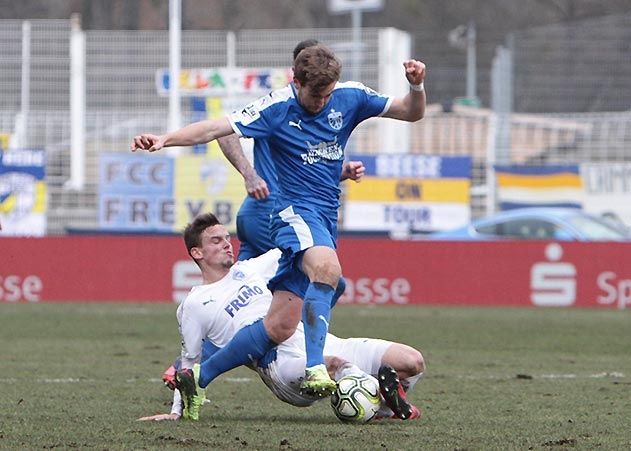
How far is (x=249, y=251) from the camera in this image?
388 inches

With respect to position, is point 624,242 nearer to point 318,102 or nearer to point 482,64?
point 318,102

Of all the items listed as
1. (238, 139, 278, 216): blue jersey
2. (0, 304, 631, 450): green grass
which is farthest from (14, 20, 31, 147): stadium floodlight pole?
(238, 139, 278, 216): blue jersey

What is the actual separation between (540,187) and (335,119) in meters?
17.3

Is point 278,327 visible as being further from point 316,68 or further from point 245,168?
point 245,168

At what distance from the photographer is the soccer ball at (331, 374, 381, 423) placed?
7.88m

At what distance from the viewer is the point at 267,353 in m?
8.30

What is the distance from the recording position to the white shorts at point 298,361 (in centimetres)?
825

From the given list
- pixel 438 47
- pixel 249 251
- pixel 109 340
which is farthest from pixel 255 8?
pixel 249 251

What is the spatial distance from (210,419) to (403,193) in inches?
662

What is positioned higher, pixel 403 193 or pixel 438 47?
pixel 438 47

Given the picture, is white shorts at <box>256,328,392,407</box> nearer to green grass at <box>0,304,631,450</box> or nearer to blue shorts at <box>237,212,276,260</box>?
green grass at <box>0,304,631,450</box>

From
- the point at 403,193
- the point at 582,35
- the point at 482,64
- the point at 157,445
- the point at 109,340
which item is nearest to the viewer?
the point at 157,445

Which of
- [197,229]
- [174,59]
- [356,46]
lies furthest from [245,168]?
[174,59]

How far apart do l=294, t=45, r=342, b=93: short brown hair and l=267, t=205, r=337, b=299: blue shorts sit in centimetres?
63
